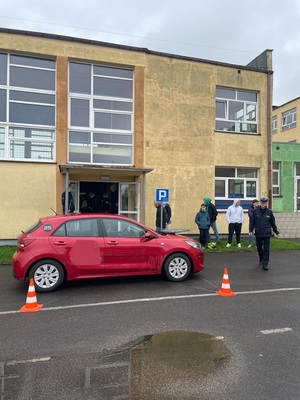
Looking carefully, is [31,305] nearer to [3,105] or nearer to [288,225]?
[3,105]

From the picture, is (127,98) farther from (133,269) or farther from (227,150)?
(133,269)

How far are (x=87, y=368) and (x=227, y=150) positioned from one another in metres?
12.3

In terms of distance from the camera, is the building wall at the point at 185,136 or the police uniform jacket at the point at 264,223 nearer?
the police uniform jacket at the point at 264,223

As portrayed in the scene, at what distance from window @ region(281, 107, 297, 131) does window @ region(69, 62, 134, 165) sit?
72.1 feet

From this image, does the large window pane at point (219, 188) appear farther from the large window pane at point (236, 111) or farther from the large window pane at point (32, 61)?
the large window pane at point (32, 61)

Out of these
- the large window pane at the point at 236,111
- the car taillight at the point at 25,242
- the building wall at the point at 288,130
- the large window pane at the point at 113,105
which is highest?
the building wall at the point at 288,130

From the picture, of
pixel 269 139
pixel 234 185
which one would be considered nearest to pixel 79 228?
pixel 234 185

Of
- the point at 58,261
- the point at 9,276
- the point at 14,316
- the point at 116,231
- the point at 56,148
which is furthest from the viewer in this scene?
the point at 56,148

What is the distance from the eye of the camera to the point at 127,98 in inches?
525

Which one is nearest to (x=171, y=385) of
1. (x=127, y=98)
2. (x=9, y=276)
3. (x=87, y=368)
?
(x=87, y=368)

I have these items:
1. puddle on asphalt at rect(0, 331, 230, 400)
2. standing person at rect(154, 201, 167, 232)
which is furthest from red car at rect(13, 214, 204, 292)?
standing person at rect(154, 201, 167, 232)

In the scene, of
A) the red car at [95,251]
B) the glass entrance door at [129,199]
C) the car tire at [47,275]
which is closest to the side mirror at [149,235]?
the red car at [95,251]

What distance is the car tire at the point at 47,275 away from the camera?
630 centimetres

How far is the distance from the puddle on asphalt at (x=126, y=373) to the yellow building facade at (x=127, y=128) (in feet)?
26.4
